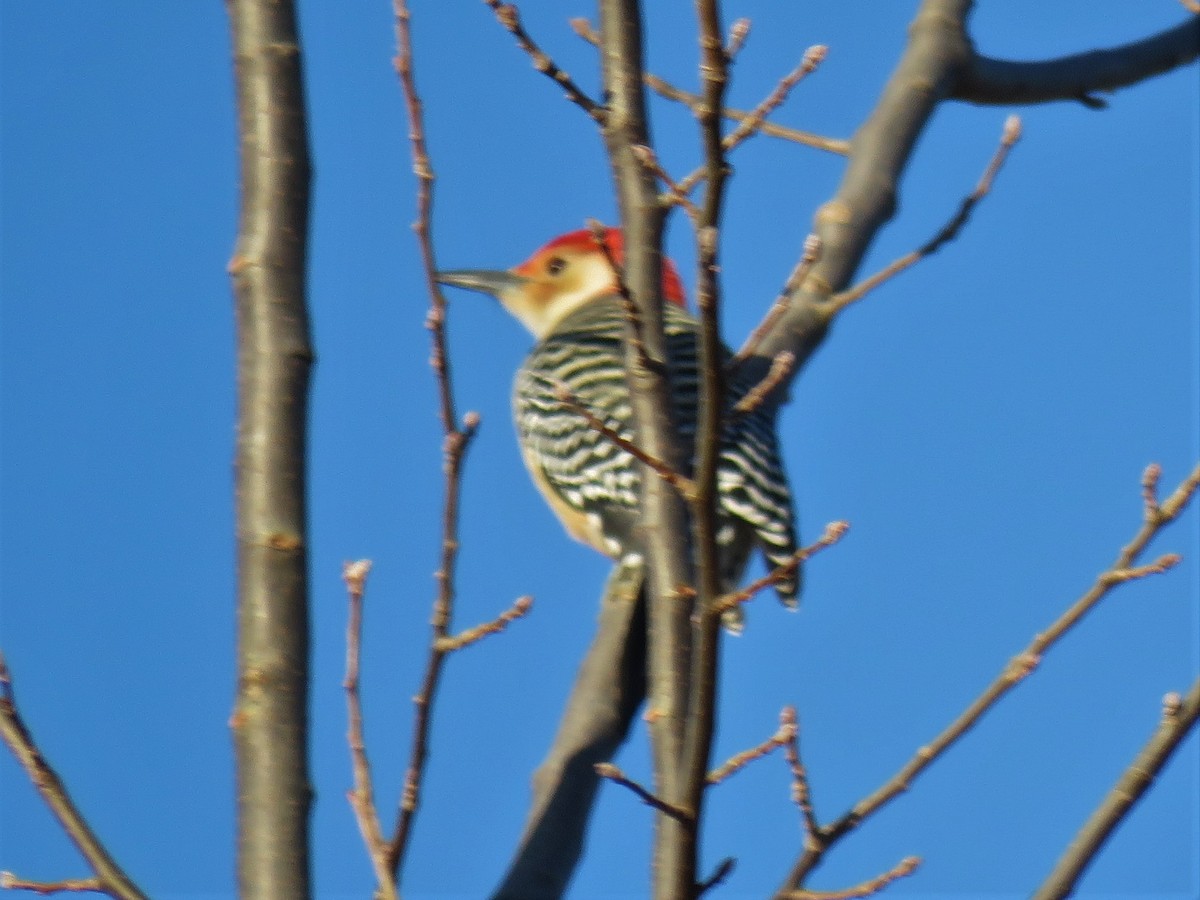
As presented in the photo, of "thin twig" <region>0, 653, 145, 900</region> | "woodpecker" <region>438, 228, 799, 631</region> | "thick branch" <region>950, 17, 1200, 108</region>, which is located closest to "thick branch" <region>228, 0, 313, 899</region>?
"thin twig" <region>0, 653, 145, 900</region>

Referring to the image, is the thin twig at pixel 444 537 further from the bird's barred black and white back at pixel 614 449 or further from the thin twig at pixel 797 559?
the bird's barred black and white back at pixel 614 449

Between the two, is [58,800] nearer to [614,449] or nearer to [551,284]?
[614,449]

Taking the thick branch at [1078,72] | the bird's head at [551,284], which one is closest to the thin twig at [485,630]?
the thick branch at [1078,72]

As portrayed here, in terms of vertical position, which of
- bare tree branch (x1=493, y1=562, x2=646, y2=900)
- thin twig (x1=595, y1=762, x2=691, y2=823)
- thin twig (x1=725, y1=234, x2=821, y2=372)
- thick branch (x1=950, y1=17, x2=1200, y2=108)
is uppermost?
thick branch (x1=950, y1=17, x2=1200, y2=108)

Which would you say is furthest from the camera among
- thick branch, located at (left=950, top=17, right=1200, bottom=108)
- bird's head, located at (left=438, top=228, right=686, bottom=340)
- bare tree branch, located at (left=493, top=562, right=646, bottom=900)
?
bird's head, located at (left=438, top=228, right=686, bottom=340)

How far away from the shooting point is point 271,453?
294 centimetres

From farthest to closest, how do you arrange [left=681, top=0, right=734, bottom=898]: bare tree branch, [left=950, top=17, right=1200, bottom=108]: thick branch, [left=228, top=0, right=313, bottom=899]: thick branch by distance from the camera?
[left=950, top=17, right=1200, bottom=108]: thick branch, [left=228, top=0, right=313, bottom=899]: thick branch, [left=681, top=0, right=734, bottom=898]: bare tree branch

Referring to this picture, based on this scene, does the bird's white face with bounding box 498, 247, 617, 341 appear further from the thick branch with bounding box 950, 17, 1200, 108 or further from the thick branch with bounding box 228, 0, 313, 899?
the thick branch with bounding box 228, 0, 313, 899

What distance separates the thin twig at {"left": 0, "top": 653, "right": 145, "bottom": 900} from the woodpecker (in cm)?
224

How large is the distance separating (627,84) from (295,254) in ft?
2.13

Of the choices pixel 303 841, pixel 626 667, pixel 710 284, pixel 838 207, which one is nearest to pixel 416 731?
pixel 303 841

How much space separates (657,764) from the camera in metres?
2.74

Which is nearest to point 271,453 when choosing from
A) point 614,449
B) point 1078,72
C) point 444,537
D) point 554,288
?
point 444,537

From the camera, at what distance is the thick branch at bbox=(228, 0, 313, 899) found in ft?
9.04
